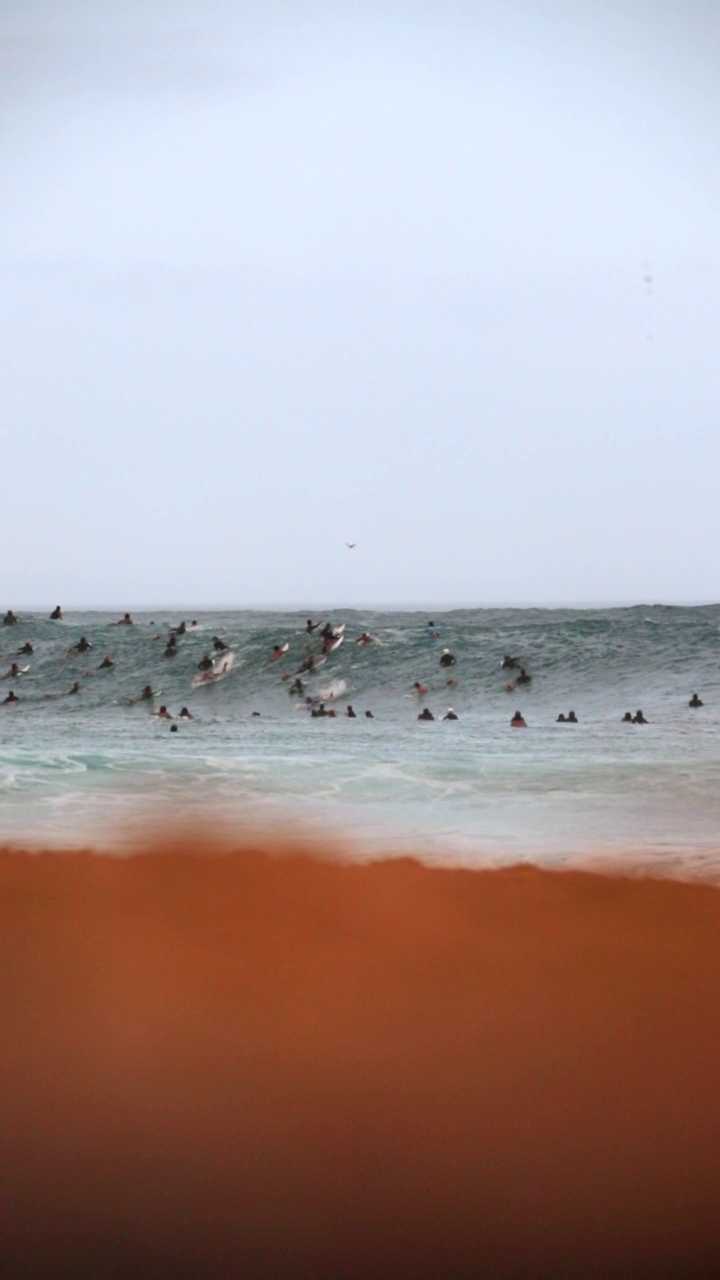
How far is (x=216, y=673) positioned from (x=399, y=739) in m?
6.97

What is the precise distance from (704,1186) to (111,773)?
276 inches

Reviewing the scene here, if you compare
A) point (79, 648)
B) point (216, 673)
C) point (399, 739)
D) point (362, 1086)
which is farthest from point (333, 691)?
point (362, 1086)

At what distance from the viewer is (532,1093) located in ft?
9.89

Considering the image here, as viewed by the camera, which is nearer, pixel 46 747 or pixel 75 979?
pixel 75 979

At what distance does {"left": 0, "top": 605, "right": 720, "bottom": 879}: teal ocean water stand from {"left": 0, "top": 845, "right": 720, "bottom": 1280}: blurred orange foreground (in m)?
1.42

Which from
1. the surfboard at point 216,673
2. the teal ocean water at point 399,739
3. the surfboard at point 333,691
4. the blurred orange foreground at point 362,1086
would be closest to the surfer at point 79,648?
the teal ocean water at point 399,739

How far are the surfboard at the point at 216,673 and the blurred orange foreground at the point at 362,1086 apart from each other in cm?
1279

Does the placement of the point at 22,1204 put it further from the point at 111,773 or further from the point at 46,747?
the point at 46,747

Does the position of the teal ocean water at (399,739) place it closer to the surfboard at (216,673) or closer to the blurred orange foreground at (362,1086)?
the surfboard at (216,673)

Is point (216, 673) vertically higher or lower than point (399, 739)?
higher

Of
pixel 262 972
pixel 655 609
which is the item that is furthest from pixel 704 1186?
pixel 655 609

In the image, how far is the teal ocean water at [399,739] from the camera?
657 cm

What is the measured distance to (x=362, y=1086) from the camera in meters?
3.09

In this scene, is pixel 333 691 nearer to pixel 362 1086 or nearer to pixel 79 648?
pixel 79 648
